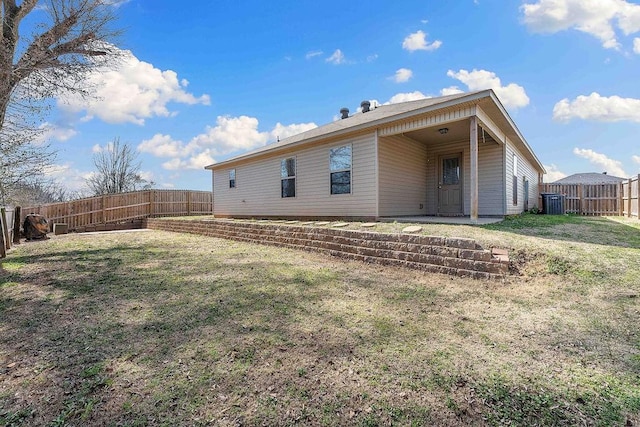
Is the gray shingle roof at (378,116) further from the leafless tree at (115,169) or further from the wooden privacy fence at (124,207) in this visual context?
the leafless tree at (115,169)

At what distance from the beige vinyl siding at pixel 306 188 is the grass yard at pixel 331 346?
4255 millimetres

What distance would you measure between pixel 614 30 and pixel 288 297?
10.8 meters

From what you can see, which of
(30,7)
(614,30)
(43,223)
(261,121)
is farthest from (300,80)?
(43,223)

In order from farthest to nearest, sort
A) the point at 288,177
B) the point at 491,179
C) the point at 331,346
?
the point at 288,177
the point at 491,179
the point at 331,346

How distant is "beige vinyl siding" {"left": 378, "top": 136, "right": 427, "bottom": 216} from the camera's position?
330 inches

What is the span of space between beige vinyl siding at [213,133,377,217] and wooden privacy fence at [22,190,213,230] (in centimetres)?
529

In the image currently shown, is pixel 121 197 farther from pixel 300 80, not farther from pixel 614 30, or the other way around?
pixel 614 30

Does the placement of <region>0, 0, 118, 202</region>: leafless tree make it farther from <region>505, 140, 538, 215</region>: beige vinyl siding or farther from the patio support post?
<region>505, 140, 538, 215</region>: beige vinyl siding

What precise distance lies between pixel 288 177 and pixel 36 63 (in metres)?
6.79

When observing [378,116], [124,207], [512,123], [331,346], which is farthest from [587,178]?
[124,207]

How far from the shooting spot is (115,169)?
81.0 feet

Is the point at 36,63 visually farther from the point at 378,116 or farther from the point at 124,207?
the point at 124,207

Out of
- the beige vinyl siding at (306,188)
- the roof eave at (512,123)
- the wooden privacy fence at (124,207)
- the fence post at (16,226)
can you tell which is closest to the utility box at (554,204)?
the roof eave at (512,123)

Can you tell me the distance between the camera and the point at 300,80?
1245cm
